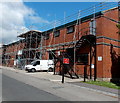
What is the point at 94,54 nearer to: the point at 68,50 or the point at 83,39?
the point at 83,39

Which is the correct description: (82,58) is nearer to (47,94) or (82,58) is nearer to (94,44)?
(94,44)

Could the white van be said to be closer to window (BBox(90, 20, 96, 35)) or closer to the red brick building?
the red brick building

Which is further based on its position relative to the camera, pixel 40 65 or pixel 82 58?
pixel 40 65

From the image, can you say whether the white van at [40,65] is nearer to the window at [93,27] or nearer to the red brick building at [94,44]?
the red brick building at [94,44]

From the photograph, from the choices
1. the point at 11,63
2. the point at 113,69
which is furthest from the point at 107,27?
the point at 11,63

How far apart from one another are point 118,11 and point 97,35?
15.2ft

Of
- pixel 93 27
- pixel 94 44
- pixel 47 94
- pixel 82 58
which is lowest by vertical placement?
pixel 47 94

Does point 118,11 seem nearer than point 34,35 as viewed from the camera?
Yes

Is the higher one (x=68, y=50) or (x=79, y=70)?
(x=68, y=50)

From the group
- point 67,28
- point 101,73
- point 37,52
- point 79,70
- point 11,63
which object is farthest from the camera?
point 11,63

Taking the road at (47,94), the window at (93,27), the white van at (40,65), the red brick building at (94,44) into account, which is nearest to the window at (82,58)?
the red brick building at (94,44)

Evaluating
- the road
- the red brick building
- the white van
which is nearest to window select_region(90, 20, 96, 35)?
the red brick building

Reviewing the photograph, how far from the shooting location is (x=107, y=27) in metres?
17.2

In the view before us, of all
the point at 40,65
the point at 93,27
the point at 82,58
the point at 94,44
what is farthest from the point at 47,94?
the point at 40,65
